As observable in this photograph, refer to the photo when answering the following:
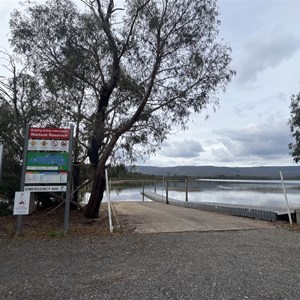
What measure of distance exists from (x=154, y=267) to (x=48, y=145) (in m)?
4.35

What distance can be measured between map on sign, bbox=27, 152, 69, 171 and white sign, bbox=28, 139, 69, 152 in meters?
0.11

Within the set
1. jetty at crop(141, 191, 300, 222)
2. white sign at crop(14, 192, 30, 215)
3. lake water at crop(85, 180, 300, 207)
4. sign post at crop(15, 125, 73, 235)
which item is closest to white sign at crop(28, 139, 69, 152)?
sign post at crop(15, 125, 73, 235)

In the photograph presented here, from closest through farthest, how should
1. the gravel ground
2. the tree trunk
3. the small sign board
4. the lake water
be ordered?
the gravel ground → the small sign board → the tree trunk → the lake water

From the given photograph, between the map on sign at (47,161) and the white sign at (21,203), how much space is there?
0.69 m

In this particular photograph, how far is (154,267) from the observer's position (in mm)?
4902

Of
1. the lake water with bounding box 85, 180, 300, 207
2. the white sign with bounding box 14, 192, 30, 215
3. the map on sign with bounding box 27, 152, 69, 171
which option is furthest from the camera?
the lake water with bounding box 85, 180, 300, 207

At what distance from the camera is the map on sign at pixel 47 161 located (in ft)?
25.2

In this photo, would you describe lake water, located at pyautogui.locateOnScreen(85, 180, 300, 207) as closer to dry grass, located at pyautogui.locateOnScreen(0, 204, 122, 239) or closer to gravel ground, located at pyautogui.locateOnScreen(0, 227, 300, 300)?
gravel ground, located at pyautogui.locateOnScreen(0, 227, 300, 300)

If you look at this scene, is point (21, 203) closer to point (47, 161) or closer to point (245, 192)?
point (47, 161)

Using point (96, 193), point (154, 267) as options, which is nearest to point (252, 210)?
point (96, 193)

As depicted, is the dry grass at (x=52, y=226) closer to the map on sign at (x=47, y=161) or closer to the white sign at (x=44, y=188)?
the white sign at (x=44, y=188)

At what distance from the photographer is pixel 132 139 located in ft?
34.3

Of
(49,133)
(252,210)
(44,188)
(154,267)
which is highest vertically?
(49,133)

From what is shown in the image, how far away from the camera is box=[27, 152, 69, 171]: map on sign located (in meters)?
7.67
